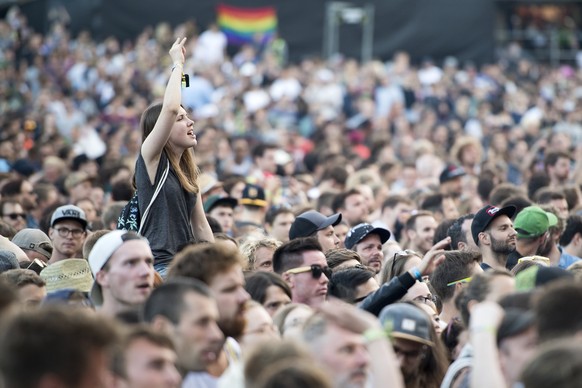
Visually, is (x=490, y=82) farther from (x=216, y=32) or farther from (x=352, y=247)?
(x=352, y=247)

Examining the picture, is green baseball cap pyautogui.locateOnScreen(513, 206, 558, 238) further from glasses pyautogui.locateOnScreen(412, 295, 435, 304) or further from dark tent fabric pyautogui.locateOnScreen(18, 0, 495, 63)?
dark tent fabric pyautogui.locateOnScreen(18, 0, 495, 63)

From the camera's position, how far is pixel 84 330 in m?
4.78

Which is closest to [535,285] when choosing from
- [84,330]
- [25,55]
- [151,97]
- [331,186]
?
[84,330]

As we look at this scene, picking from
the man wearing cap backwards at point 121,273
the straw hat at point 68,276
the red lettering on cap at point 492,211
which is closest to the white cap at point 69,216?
the straw hat at point 68,276

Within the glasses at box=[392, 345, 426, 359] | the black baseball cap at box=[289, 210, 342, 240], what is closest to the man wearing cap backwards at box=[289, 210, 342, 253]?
Result: the black baseball cap at box=[289, 210, 342, 240]

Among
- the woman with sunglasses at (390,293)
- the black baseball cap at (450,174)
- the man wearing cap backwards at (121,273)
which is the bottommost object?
the black baseball cap at (450,174)

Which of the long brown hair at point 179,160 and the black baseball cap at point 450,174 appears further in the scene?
the black baseball cap at point 450,174

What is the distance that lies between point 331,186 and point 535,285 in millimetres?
9636

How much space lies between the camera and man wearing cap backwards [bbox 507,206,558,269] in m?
10.6

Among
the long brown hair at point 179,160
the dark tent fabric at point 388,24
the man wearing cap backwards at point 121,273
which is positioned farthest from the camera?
the dark tent fabric at point 388,24

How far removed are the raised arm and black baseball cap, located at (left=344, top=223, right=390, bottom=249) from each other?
2.75 m

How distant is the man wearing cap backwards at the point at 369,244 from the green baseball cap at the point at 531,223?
115cm

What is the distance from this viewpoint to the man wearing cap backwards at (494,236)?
33.3ft

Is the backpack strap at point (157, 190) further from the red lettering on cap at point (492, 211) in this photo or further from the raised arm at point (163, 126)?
the red lettering on cap at point (492, 211)
